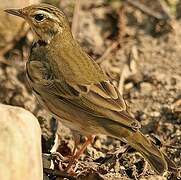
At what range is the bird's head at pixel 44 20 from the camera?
6.45 metres

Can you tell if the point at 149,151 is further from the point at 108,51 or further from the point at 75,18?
the point at 75,18

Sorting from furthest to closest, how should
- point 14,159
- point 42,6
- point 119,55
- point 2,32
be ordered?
point 119,55
point 2,32
point 42,6
point 14,159

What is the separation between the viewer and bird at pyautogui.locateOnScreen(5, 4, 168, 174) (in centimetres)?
573

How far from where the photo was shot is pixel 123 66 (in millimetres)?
8023

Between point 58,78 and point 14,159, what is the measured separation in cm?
152

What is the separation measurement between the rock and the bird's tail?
97 centimetres

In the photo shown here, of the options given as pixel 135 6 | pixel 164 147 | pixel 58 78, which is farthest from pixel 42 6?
pixel 135 6

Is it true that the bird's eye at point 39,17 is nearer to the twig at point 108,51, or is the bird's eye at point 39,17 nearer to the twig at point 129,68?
the twig at point 129,68

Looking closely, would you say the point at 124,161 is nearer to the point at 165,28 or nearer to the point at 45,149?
the point at 45,149

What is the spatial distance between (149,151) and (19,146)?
50.0 inches

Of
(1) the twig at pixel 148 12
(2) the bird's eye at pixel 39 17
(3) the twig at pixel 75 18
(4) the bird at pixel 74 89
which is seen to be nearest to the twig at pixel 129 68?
(1) the twig at pixel 148 12

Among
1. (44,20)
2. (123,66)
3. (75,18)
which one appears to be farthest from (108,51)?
(44,20)

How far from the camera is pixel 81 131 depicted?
607 centimetres

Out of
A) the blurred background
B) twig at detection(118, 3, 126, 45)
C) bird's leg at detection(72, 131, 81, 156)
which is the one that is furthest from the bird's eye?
twig at detection(118, 3, 126, 45)
